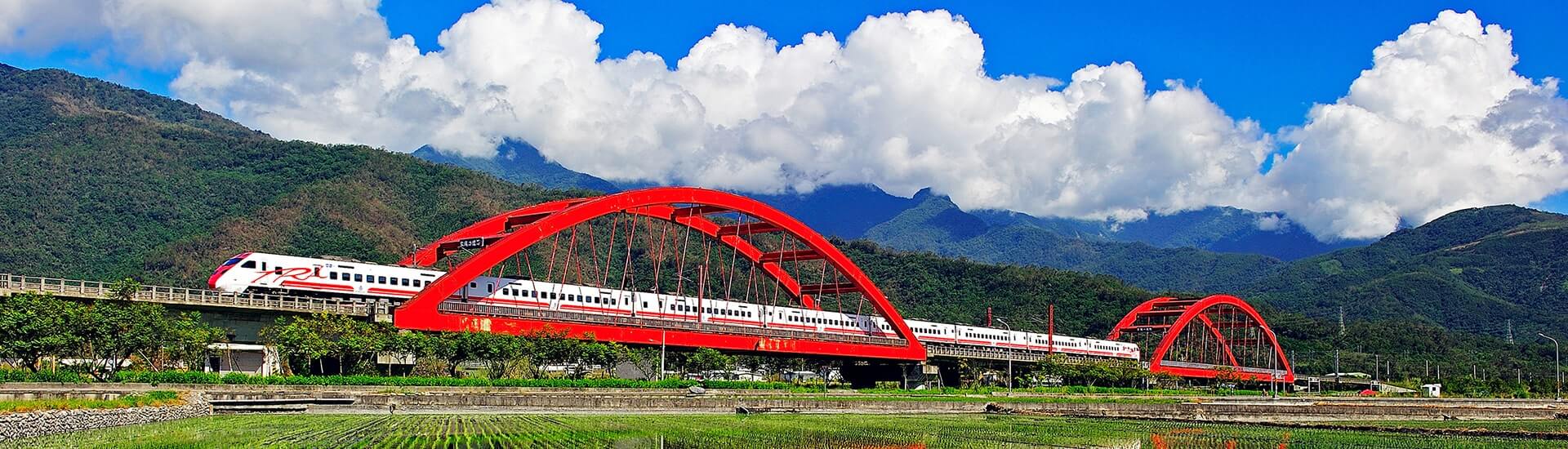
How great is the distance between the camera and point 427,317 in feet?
185

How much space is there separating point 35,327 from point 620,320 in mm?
27562

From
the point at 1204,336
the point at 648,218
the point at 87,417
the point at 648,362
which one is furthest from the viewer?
the point at 1204,336

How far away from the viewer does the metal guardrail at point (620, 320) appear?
59253 mm

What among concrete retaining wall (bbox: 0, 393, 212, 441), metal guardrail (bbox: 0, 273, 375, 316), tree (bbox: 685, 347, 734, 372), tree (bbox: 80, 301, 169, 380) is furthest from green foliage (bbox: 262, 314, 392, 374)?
tree (bbox: 685, 347, 734, 372)

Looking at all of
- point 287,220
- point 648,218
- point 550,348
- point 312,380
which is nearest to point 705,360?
point 648,218

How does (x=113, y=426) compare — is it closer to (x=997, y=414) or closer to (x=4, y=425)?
(x=4, y=425)

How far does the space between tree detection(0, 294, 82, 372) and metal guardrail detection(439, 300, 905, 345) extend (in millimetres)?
16433

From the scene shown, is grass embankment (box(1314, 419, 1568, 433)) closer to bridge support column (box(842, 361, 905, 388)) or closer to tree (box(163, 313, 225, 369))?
bridge support column (box(842, 361, 905, 388))

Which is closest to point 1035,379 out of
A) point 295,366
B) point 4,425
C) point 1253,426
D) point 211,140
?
point 1253,426

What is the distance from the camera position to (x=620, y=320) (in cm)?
6494

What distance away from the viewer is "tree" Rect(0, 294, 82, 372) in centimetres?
4241

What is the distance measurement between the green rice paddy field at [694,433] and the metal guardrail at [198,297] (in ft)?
51.0

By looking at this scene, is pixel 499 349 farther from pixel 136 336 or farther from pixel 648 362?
pixel 136 336

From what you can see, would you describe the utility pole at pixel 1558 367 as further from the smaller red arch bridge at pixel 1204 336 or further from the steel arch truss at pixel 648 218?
the steel arch truss at pixel 648 218
